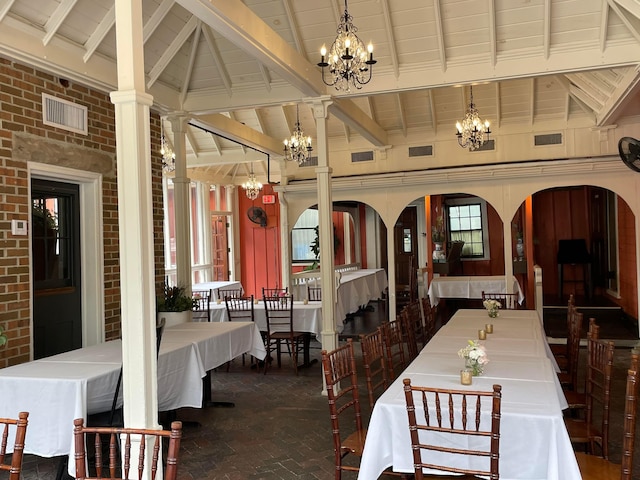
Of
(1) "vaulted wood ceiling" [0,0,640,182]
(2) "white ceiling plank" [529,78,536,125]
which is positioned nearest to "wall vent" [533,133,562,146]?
(2) "white ceiling plank" [529,78,536,125]

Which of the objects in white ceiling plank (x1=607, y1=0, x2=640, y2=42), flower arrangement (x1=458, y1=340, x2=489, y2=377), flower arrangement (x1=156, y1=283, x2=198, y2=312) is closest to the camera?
flower arrangement (x1=458, y1=340, x2=489, y2=377)

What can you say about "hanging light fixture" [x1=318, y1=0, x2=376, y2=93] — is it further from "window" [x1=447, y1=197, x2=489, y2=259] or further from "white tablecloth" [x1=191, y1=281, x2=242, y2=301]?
"window" [x1=447, y1=197, x2=489, y2=259]

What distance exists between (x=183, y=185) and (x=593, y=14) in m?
5.38

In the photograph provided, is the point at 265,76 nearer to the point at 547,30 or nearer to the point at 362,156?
the point at 547,30

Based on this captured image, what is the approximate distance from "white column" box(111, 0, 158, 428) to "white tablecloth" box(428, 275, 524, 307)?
344 inches

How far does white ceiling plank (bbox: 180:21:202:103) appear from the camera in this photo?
696 centimetres

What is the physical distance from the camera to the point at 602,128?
387 inches

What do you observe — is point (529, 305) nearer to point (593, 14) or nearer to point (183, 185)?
point (593, 14)

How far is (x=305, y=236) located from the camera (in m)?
18.2

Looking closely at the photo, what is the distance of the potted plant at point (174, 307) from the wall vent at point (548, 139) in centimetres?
709

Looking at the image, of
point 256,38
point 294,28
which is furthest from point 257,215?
point 256,38

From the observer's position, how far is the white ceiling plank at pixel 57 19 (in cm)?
A: 524

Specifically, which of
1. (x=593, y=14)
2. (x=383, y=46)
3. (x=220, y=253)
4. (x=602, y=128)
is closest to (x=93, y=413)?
(x=383, y=46)

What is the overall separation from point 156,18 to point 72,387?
13.7 feet
